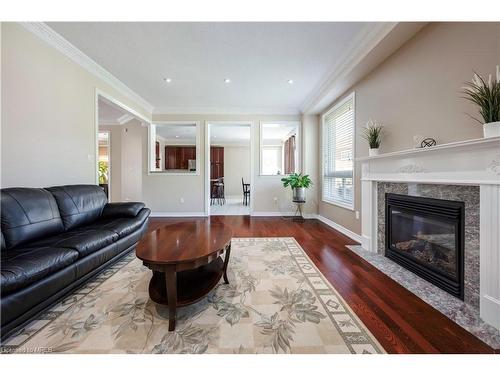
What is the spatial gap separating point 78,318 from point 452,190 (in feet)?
10.2

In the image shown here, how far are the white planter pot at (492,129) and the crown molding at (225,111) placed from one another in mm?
3967

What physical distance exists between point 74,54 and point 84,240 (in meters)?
2.62

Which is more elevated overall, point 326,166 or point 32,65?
point 32,65

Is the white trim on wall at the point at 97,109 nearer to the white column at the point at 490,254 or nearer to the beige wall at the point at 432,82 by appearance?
the beige wall at the point at 432,82

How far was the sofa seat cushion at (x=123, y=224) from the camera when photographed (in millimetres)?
2216

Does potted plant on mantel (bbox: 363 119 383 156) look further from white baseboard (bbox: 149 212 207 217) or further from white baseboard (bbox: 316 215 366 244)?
white baseboard (bbox: 149 212 207 217)

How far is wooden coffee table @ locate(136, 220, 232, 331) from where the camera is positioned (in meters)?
1.31

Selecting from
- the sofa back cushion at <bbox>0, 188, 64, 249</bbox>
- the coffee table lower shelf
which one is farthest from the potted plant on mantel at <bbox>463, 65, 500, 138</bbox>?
the sofa back cushion at <bbox>0, 188, 64, 249</bbox>
